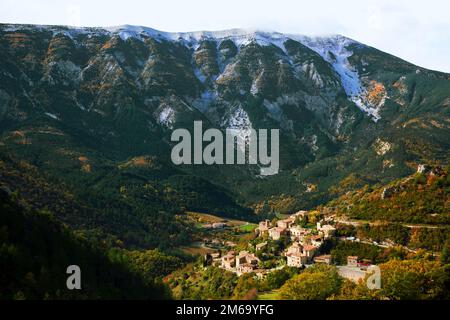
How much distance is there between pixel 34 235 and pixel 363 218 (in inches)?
2248

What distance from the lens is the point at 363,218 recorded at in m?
94.9

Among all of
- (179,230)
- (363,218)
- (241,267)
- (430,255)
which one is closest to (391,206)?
(363,218)

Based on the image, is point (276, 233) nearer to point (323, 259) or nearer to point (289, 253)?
point (289, 253)

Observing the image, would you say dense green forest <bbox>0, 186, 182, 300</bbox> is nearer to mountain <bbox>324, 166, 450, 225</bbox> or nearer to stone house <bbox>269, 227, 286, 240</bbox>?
stone house <bbox>269, 227, 286, 240</bbox>

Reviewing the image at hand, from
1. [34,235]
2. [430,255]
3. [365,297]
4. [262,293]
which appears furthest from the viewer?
[430,255]

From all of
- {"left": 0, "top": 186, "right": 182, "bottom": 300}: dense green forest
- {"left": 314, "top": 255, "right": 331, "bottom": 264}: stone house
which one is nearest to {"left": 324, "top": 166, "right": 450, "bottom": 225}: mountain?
{"left": 314, "top": 255, "right": 331, "bottom": 264}: stone house

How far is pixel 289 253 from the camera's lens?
8362 cm

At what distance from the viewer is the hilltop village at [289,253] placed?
79125 millimetres

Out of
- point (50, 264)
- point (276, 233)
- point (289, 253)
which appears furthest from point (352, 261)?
point (50, 264)

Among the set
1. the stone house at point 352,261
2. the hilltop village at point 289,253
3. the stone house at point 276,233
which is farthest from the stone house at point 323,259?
the stone house at point 276,233

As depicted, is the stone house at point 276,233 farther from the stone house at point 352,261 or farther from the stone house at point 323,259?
the stone house at point 352,261

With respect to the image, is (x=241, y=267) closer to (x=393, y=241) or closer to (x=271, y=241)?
(x=271, y=241)

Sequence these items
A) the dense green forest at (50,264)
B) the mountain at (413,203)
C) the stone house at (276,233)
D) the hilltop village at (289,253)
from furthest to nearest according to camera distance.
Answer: the stone house at (276,233) → the mountain at (413,203) → the hilltop village at (289,253) → the dense green forest at (50,264)

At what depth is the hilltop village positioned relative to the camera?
7912cm
